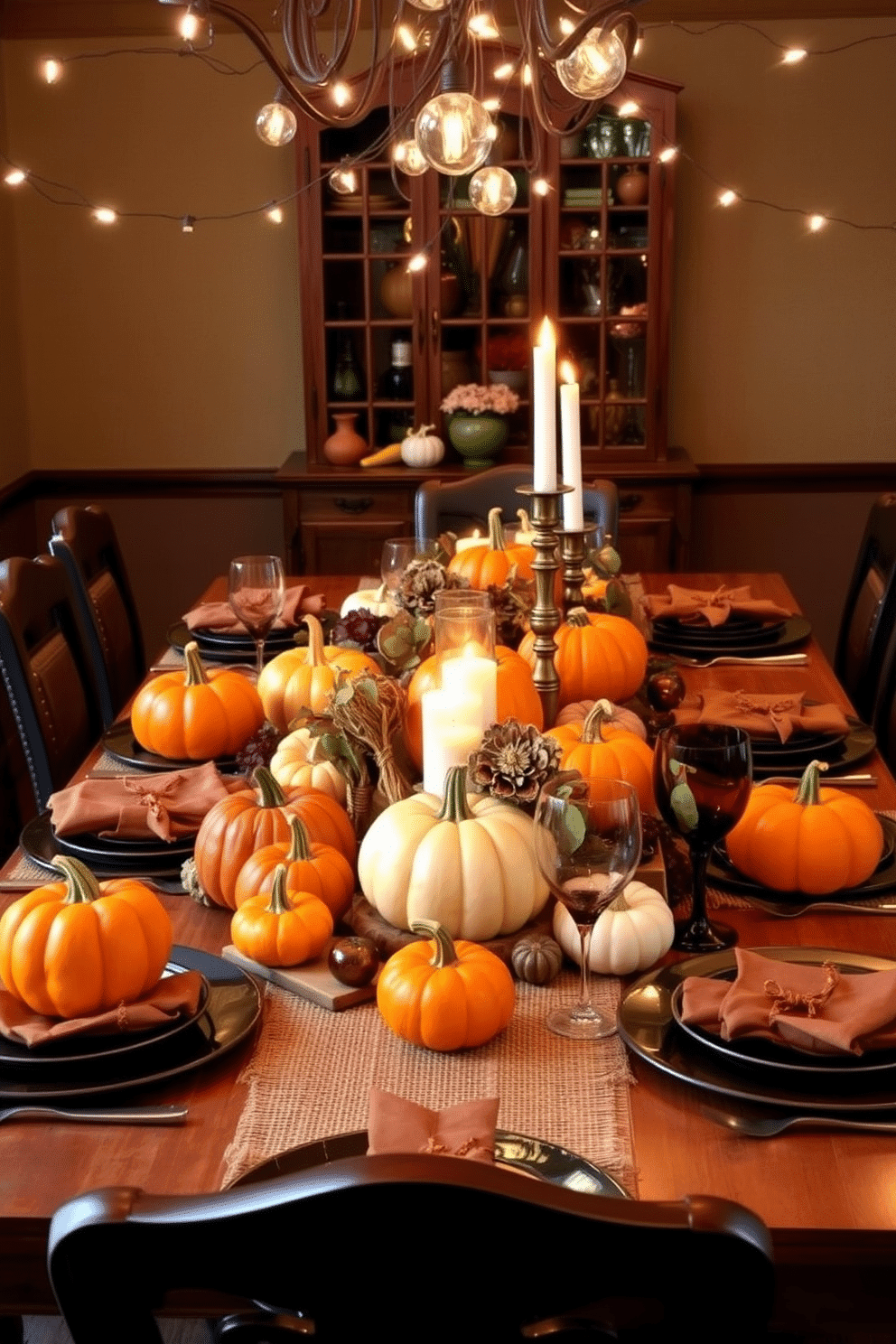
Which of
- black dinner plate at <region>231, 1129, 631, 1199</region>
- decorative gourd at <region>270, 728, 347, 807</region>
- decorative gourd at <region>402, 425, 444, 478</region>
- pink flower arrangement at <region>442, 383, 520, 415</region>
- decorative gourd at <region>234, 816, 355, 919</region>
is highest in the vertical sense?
pink flower arrangement at <region>442, 383, 520, 415</region>

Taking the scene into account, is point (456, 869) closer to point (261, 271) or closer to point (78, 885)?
point (78, 885)

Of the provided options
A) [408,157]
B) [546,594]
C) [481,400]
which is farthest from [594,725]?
[481,400]

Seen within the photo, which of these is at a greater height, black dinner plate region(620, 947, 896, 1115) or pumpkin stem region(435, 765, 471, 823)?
pumpkin stem region(435, 765, 471, 823)

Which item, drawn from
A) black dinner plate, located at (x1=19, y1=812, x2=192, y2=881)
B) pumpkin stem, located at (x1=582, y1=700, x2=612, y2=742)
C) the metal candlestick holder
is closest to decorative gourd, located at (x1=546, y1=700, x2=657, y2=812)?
pumpkin stem, located at (x1=582, y1=700, x2=612, y2=742)

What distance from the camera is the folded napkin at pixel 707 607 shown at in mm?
2654

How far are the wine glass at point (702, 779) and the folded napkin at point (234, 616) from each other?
1326mm

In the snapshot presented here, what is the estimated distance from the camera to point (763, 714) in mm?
2078

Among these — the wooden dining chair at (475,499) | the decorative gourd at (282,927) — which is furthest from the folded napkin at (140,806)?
the wooden dining chair at (475,499)

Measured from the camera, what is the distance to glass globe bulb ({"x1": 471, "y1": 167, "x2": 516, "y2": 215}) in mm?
2127

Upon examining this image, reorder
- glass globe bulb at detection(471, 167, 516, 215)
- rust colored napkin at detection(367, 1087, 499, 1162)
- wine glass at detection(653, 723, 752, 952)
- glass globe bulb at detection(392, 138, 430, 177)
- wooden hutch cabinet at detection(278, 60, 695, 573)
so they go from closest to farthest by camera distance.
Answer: rust colored napkin at detection(367, 1087, 499, 1162) → wine glass at detection(653, 723, 752, 952) → glass globe bulb at detection(471, 167, 516, 215) → glass globe bulb at detection(392, 138, 430, 177) → wooden hutch cabinet at detection(278, 60, 695, 573)

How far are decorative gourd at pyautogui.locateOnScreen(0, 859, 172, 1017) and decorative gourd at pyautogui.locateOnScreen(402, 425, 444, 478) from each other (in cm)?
297

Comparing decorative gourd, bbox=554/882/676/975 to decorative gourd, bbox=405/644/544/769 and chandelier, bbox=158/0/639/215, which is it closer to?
decorative gourd, bbox=405/644/544/769

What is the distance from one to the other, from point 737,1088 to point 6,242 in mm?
3871

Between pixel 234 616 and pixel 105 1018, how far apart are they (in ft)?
4.75
